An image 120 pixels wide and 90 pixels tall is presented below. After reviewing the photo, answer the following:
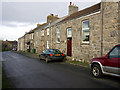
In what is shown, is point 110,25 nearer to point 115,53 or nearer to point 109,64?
point 115,53

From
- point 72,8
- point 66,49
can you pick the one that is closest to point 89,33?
point 66,49

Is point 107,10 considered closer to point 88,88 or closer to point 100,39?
point 100,39

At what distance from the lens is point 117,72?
496 cm

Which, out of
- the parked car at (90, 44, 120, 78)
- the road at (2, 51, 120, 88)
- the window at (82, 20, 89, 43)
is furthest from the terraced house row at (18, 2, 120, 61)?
the parked car at (90, 44, 120, 78)

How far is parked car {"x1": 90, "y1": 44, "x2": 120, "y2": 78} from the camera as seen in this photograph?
5.07m

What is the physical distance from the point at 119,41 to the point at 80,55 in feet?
15.6

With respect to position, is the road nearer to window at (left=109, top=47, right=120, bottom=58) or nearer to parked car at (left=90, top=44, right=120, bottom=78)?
parked car at (left=90, top=44, right=120, bottom=78)

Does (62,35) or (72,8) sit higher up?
(72,8)

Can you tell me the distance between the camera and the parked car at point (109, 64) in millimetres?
5073

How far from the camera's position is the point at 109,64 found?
5395 mm

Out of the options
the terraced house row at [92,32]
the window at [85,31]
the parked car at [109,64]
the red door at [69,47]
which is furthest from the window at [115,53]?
the red door at [69,47]

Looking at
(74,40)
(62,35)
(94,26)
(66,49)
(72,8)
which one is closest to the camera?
(94,26)

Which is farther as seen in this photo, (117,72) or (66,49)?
(66,49)

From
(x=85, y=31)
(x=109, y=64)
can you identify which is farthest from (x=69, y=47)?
(x=109, y=64)
